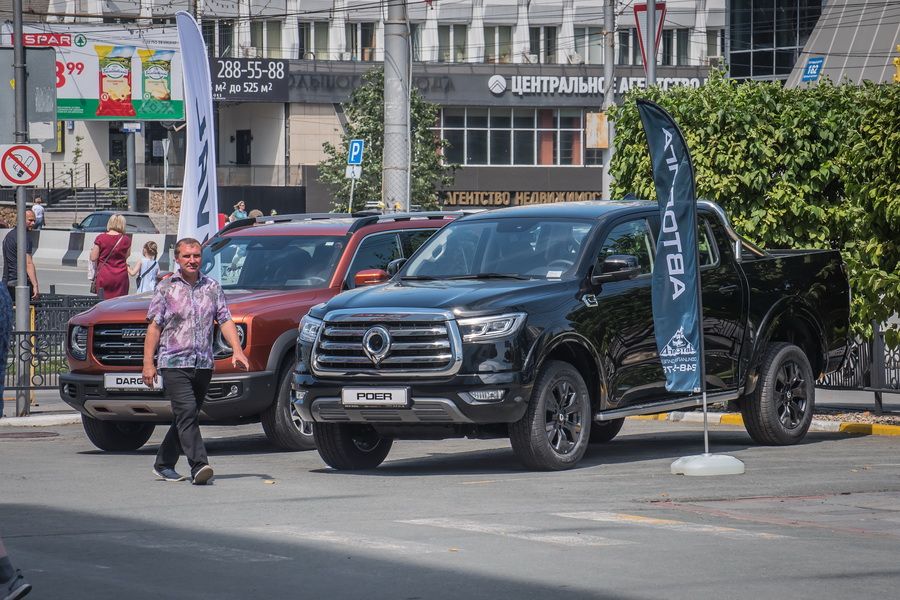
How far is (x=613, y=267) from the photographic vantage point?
12227 mm

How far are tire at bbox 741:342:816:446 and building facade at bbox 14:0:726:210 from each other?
181ft

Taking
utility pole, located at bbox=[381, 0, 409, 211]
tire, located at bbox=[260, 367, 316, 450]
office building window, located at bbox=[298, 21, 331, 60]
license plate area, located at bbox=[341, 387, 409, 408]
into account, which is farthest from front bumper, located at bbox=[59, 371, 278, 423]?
office building window, located at bbox=[298, 21, 331, 60]

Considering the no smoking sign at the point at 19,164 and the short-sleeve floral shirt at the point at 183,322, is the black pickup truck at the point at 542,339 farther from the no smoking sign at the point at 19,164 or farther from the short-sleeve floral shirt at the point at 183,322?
the no smoking sign at the point at 19,164

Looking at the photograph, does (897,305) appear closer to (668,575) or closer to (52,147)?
(668,575)

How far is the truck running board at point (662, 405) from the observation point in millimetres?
12258

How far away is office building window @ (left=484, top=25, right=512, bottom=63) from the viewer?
72.0 m

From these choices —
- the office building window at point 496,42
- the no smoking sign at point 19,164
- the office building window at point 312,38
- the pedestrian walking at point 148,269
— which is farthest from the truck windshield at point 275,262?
the office building window at point 496,42

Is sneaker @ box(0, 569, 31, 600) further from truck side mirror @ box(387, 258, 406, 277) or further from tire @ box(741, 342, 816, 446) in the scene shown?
tire @ box(741, 342, 816, 446)

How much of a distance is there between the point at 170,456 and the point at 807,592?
5890 millimetres

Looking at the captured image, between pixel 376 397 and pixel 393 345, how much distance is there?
379mm

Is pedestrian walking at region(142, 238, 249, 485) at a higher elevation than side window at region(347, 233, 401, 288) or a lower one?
lower

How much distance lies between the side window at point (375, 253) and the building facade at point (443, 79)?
53847 millimetres

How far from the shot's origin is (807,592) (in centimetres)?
701

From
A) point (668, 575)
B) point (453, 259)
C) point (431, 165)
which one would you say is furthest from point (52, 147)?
point (431, 165)
